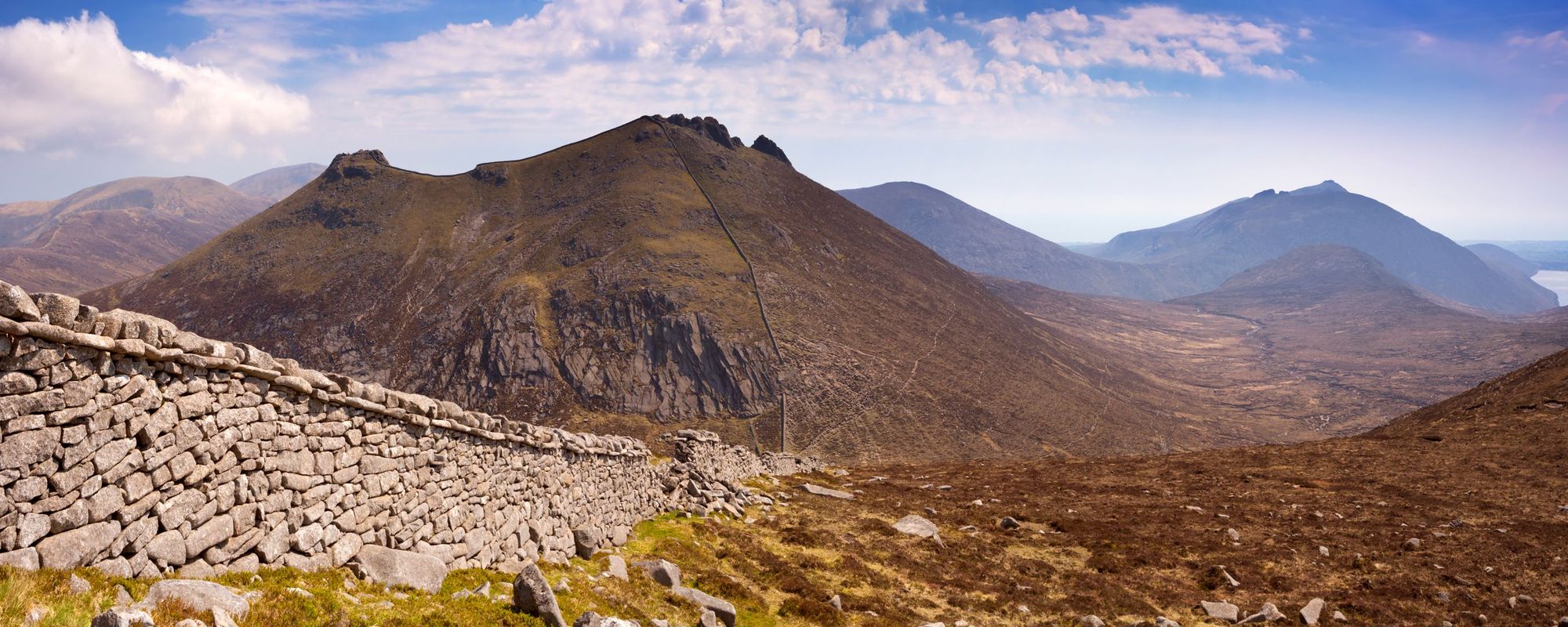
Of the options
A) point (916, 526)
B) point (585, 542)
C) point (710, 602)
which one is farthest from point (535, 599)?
point (916, 526)

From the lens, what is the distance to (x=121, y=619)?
6.32 m

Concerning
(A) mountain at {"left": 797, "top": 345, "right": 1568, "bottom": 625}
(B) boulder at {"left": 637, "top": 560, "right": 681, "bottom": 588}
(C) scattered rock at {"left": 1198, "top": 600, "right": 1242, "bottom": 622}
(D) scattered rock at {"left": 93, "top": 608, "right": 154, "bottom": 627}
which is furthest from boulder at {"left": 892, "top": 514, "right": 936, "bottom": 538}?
(D) scattered rock at {"left": 93, "top": 608, "right": 154, "bottom": 627}

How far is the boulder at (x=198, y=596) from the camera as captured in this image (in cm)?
761

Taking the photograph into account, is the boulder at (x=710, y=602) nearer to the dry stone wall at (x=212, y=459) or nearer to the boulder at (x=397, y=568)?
the dry stone wall at (x=212, y=459)

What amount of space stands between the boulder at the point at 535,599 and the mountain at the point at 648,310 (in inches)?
2825

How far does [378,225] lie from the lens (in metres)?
129

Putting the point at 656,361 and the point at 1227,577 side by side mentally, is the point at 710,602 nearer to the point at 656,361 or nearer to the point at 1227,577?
the point at 1227,577

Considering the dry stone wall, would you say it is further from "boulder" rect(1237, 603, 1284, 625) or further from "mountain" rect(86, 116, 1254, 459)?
"mountain" rect(86, 116, 1254, 459)

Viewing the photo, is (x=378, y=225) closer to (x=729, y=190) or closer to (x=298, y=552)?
(x=729, y=190)

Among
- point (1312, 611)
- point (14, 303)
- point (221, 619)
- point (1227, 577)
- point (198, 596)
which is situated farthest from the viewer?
point (1227, 577)

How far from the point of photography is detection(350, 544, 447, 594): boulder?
37.4 feet

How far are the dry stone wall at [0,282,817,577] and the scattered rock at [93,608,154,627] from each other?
Answer: 1.82 meters

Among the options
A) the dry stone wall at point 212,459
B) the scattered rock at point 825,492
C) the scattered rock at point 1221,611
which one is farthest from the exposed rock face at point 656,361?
the dry stone wall at point 212,459

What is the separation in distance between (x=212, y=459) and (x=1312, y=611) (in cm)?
2353
